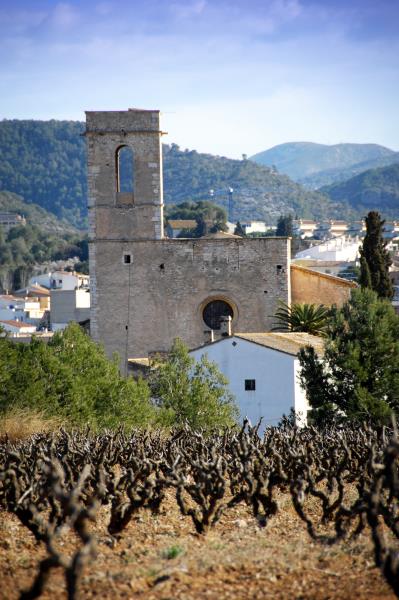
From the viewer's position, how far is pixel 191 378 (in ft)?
116

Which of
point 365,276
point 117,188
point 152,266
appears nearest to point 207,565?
point 152,266

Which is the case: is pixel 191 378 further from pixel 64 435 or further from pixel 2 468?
pixel 2 468

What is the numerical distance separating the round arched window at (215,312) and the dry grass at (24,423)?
13864mm

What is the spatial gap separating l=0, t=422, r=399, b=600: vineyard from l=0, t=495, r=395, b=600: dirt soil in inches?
0.7

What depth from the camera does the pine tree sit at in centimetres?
4841

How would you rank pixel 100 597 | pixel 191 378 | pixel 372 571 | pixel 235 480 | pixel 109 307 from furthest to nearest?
pixel 109 307, pixel 191 378, pixel 235 480, pixel 372 571, pixel 100 597

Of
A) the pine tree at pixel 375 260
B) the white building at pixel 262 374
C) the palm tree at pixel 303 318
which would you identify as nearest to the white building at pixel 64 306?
the pine tree at pixel 375 260

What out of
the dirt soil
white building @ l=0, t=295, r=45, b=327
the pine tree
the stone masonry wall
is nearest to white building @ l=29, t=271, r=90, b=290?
white building @ l=0, t=295, r=45, b=327

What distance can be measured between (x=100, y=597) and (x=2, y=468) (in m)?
7.14

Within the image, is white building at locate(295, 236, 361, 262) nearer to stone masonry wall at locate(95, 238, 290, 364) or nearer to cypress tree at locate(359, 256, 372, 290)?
cypress tree at locate(359, 256, 372, 290)

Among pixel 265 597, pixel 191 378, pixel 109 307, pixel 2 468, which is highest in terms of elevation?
pixel 109 307

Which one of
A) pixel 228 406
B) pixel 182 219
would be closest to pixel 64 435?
pixel 228 406

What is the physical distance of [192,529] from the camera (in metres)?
17.2

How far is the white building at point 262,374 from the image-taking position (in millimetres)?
37125
